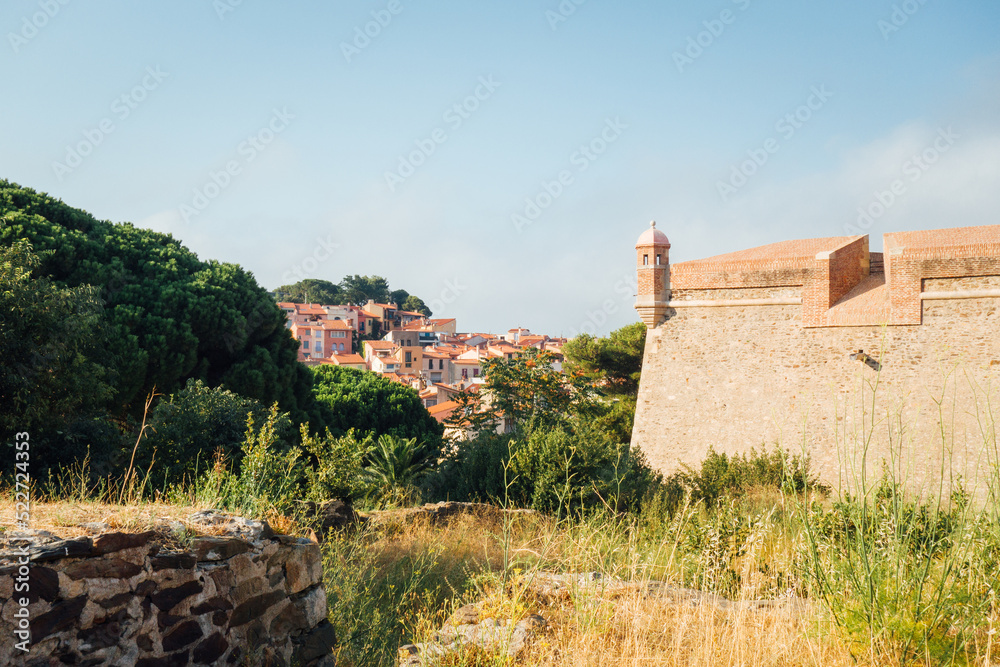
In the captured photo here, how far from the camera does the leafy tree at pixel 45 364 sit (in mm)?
6793

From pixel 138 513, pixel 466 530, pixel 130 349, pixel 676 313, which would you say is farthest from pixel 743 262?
pixel 138 513

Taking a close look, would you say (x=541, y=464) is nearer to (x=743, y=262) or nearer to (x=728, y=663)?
(x=728, y=663)

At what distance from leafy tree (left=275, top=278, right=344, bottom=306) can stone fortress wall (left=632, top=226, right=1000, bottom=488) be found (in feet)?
200

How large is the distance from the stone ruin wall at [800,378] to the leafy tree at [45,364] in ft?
33.4

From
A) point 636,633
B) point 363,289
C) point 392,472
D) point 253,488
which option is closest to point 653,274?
point 392,472

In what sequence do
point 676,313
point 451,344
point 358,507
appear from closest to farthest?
1. point 358,507
2. point 676,313
3. point 451,344

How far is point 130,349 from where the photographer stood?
12000mm

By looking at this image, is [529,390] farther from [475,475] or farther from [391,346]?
[391,346]

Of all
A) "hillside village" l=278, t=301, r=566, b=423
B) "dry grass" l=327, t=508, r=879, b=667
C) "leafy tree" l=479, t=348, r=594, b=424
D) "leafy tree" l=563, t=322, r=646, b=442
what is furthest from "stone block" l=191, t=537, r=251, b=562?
"hillside village" l=278, t=301, r=566, b=423

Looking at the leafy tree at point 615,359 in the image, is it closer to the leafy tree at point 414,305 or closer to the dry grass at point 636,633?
the dry grass at point 636,633

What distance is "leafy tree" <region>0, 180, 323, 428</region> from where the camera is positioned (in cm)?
1214

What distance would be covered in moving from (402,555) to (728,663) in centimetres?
403

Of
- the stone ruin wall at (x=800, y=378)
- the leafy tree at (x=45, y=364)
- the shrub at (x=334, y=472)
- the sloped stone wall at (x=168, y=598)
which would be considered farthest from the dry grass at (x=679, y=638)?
the stone ruin wall at (x=800, y=378)

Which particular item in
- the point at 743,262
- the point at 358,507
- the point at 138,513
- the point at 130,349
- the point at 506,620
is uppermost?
the point at 743,262
